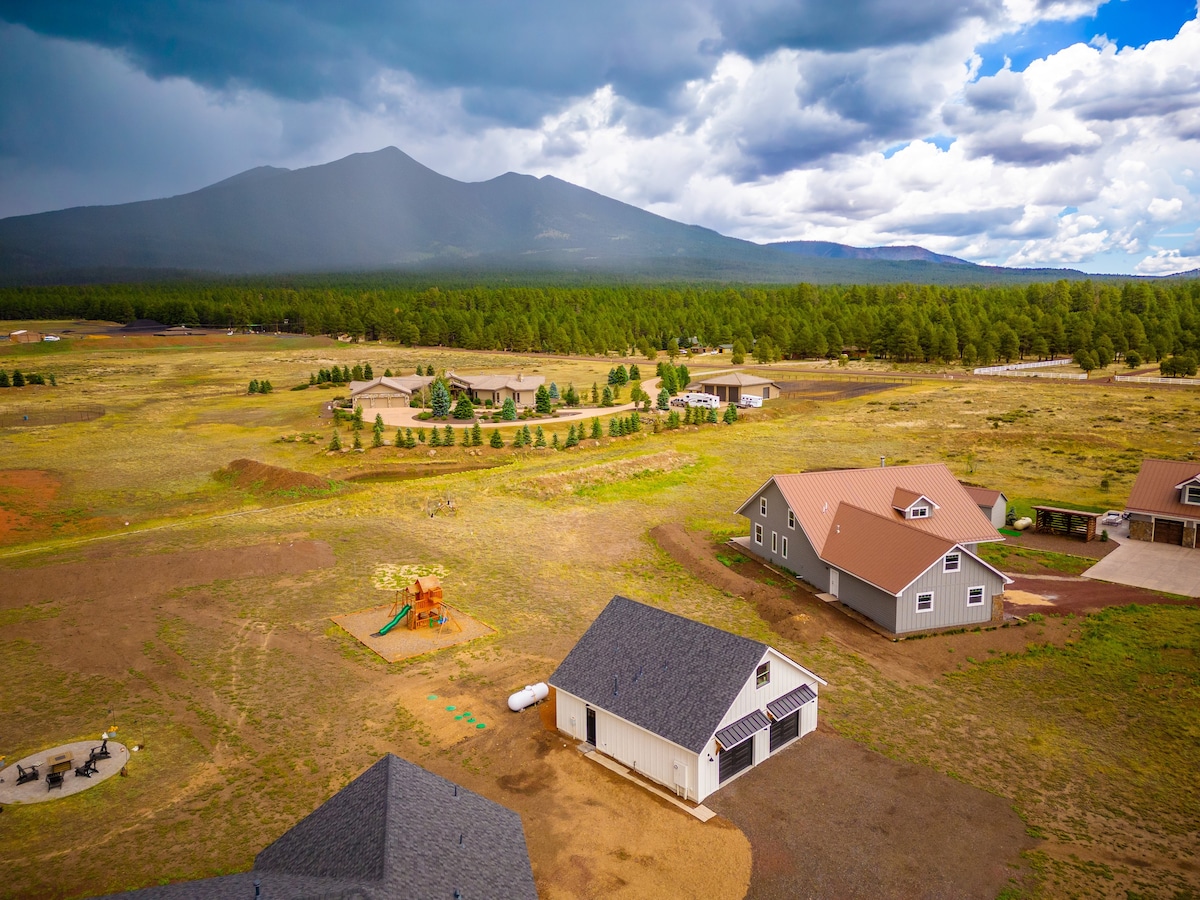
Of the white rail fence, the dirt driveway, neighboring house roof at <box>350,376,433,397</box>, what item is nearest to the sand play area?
the dirt driveway

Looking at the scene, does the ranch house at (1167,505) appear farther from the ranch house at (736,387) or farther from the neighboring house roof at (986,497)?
the ranch house at (736,387)

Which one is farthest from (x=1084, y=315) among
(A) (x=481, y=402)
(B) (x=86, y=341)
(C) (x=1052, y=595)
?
(B) (x=86, y=341)

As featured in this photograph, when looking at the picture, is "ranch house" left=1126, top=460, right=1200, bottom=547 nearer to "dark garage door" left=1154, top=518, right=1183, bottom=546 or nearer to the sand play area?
"dark garage door" left=1154, top=518, right=1183, bottom=546

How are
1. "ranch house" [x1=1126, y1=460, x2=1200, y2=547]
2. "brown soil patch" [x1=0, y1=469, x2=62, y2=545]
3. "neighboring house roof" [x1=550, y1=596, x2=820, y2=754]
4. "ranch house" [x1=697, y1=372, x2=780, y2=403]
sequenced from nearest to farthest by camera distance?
"neighboring house roof" [x1=550, y1=596, x2=820, y2=754], "ranch house" [x1=1126, y1=460, x2=1200, y2=547], "brown soil patch" [x1=0, y1=469, x2=62, y2=545], "ranch house" [x1=697, y1=372, x2=780, y2=403]

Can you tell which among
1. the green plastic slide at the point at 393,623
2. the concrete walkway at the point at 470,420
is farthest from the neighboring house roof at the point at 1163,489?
the concrete walkway at the point at 470,420

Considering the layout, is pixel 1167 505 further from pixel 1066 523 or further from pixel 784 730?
pixel 784 730

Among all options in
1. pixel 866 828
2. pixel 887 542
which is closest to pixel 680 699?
pixel 866 828
